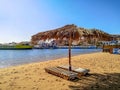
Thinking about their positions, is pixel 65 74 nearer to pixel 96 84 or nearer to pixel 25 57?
pixel 96 84

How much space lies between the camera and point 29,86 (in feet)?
23.9

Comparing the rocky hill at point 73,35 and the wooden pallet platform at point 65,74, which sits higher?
the rocky hill at point 73,35

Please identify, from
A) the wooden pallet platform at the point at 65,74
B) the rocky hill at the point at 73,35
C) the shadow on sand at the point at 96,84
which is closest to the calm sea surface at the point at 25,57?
the rocky hill at the point at 73,35

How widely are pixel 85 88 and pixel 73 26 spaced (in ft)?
11.3

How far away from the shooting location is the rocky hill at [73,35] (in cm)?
904

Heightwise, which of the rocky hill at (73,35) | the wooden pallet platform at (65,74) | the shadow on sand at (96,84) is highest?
the rocky hill at (73,35)

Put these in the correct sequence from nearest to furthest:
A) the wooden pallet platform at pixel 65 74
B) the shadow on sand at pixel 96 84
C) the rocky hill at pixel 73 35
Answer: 1. the shadow on sand at pixel 96 84
2. the wooden pallet platform at pixel 65 74
3. the rocky hill at pixel 73 35

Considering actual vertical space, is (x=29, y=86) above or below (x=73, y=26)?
below

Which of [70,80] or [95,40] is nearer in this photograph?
[70,80]

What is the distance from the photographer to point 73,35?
29.8 ft

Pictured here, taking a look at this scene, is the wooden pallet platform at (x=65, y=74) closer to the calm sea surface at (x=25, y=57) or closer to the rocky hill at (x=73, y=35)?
the rocky hill at (x=73, y=35)

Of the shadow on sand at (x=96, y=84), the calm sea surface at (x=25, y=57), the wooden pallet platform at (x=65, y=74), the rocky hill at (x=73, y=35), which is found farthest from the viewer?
the calm sea surface at (x=25, y=57)

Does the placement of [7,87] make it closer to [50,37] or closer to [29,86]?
[29,86]

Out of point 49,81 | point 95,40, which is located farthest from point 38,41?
point 95,40
